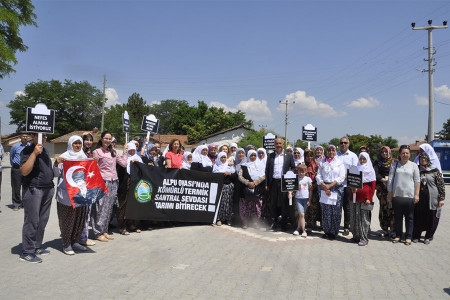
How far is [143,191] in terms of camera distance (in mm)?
6656

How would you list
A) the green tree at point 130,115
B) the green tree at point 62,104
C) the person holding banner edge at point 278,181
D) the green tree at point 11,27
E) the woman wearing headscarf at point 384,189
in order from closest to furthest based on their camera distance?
the woman wearing headscarf at point 384,189, the person holding banner edge at point 278,181, the green tree at point 11,27, the green tree at point 130,115, the green tree at point 62,104

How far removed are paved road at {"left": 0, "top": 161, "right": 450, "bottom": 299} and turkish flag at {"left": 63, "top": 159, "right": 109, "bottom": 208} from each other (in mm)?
916

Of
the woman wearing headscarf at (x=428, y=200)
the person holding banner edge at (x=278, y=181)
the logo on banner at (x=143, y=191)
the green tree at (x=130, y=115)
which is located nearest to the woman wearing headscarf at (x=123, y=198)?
the logo on banner at (x=143, y=191)

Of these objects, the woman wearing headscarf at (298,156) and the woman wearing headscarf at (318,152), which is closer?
the woman wearing headscarf at (298,156)

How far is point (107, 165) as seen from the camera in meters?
5.93

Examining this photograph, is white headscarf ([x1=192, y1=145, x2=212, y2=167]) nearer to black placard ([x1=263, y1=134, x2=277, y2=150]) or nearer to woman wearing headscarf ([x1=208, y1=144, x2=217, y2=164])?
woman wearing headscarf ([x1=208, y1=144, x2=217, y2=164])

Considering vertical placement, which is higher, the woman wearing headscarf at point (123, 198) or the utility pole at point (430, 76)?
the utility pole at point (430, 76)

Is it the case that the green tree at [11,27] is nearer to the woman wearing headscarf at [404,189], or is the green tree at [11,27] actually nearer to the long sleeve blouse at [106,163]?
the long sleeve blouse at [106,163]

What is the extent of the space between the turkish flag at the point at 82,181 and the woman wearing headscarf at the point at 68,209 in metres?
0.08

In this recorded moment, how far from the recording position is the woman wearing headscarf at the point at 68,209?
16.5 feet

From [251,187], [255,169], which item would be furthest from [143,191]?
[255,169]

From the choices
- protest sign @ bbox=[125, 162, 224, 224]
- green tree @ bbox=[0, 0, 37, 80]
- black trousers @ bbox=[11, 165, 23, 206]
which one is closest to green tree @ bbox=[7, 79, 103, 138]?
green tree @ bbox=[0, 0, 37, 80]

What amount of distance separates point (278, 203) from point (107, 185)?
359 cm

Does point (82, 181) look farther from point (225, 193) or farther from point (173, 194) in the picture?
point (225, 193)
